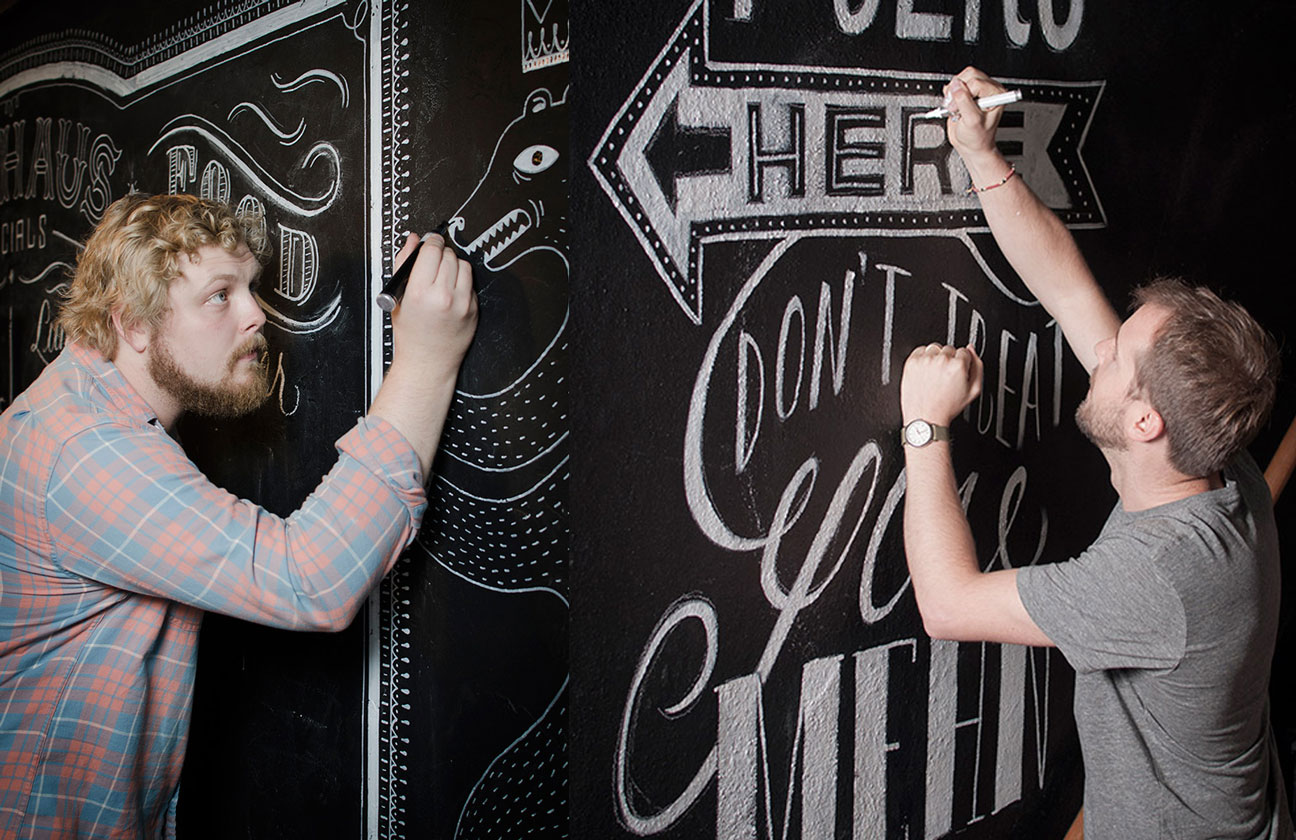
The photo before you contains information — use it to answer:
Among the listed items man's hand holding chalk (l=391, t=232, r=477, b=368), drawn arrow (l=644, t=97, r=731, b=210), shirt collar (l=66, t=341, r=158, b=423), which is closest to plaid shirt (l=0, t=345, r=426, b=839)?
shirt collar (l=66, t=341, r=158, b=423)

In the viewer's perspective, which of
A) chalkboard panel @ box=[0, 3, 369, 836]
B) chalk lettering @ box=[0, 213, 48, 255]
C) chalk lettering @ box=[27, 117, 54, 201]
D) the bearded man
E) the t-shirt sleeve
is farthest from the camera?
chalk lettering @ box=[0, 213, 48, 255]

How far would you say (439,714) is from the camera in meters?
2.12

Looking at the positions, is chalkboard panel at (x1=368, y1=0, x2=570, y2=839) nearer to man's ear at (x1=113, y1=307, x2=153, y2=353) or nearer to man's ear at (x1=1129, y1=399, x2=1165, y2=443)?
man's ear at (x1=113, y1=307, x2=153, y2=353)

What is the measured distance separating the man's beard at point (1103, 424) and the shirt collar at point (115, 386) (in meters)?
1.86

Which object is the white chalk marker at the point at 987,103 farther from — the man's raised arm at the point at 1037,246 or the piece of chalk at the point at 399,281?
the piece of chalk at the point at 399,281

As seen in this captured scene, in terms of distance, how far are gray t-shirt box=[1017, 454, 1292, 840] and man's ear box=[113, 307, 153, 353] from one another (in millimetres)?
1781

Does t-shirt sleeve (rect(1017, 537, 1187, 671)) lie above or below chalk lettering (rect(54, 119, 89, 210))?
below

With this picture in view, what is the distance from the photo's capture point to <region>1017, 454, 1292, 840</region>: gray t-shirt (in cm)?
169

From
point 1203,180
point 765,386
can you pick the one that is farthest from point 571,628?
point 1203,180

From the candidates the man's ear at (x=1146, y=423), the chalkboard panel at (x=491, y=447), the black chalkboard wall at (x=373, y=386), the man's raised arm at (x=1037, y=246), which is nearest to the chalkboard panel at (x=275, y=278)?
the black chalkboard wall at (x=373, y=386)

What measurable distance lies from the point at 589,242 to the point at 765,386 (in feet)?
1.57

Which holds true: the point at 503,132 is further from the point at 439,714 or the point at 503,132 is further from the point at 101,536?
the point at 439,714

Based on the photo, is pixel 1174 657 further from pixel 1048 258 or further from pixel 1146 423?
pixel 1048 258

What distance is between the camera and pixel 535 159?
1.92 metres
